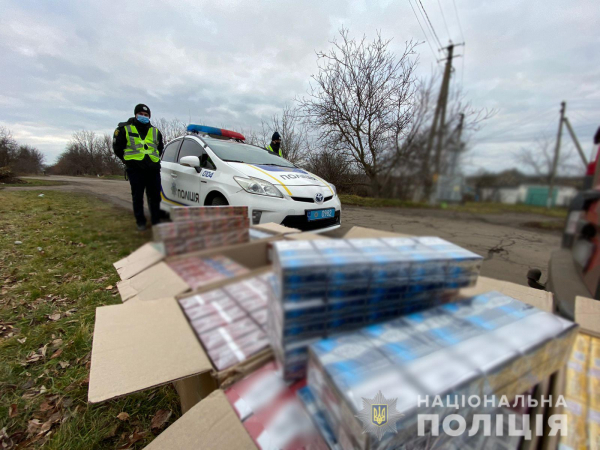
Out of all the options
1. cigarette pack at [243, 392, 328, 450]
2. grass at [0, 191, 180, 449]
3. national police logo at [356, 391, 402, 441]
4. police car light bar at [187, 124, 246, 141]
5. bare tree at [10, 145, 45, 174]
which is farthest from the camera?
bare tree at [10, 145, 45, 174]

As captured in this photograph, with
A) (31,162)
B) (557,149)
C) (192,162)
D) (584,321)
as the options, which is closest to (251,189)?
(192,162)

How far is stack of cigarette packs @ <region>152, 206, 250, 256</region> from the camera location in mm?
535

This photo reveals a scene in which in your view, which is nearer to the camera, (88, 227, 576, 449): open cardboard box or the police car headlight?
(88, 227, 576, 449): open cardboard box

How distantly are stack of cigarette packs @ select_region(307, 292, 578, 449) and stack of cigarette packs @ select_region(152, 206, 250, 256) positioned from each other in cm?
32

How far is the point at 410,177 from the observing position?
0.48 meters

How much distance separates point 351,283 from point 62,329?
1926 mm

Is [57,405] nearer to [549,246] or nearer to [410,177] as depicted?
[410,177]

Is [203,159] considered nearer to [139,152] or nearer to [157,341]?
[139,152]

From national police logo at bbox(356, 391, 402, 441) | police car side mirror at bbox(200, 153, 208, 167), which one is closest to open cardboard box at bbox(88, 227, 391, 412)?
national police logo at bbox(356, 391, 402, 441)

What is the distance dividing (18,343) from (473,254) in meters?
2.25

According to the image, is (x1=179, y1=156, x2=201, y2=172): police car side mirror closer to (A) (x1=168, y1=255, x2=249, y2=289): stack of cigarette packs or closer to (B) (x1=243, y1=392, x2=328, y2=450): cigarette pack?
(A) (x1=168, y1=255, x2=249, y2=289): stack of cigarette packs

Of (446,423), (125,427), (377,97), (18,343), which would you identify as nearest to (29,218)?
(18,343)

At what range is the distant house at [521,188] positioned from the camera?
1.32 ft

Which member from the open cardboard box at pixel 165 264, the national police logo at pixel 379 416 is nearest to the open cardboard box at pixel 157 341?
the open cardboard box at pixel 165 264
